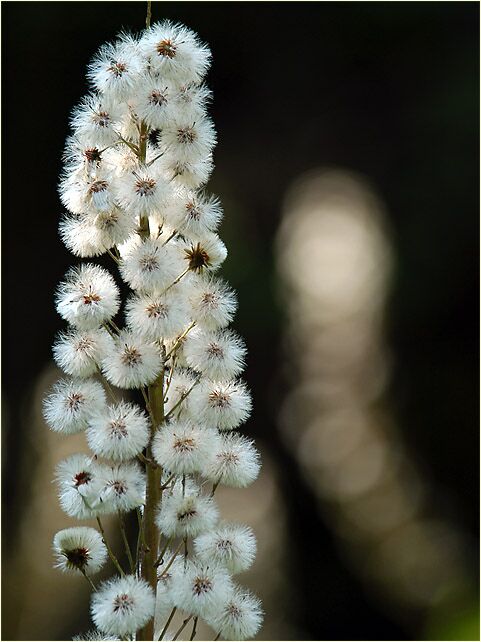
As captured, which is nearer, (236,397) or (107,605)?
(107,605)

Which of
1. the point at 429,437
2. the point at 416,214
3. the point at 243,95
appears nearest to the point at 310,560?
the point at 429,437

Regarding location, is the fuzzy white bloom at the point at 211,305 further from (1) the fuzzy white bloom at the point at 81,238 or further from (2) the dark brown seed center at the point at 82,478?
(2) the dark brown seed center at the point at 82,478

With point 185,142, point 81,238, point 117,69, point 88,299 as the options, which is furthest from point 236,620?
point 117,69

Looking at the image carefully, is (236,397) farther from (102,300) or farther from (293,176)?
(293,176)

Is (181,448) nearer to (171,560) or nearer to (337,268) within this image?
(171,560)

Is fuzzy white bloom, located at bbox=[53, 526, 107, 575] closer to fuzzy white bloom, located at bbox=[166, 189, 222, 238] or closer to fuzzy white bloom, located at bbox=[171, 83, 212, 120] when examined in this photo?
fuzzy white bloom, located at bbox=[166, 189, 222, 238]

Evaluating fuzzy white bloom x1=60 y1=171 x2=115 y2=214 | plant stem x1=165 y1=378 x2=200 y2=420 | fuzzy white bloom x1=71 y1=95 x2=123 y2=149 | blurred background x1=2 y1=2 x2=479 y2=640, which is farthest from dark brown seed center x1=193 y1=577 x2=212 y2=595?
blurred background x1=2 y1=2 x2=479 y2=640

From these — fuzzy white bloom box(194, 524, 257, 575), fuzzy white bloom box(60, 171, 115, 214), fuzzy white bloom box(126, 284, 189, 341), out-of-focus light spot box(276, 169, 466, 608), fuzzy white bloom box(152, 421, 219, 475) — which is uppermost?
out-of-focus light spot box(276, 169, 466, 608)
